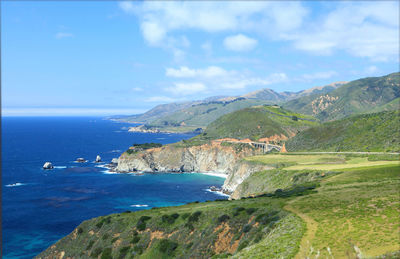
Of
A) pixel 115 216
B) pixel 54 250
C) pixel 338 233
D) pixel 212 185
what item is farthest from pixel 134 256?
pixel 212 185

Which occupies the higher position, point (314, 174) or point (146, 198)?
point (314, 174)

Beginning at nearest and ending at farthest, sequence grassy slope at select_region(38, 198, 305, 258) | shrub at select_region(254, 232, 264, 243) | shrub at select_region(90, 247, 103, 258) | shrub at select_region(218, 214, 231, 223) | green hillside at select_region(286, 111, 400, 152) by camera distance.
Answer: shrub at select_region(254, 232, 264, 243) < grassy slope at select_region(38, 198, 305, 258) < shrub at select_region(218, 214, 231, 223) < shrub at select_region(90, 247, 103, 258) < green hillside at select_region(286, 111, 400, 152)

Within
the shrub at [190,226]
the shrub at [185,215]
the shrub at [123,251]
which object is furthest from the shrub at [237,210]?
the shrub at [123,251]

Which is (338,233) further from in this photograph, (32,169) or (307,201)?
(32,169)

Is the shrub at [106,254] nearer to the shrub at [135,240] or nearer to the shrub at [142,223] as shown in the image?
the shrub at [135,240]

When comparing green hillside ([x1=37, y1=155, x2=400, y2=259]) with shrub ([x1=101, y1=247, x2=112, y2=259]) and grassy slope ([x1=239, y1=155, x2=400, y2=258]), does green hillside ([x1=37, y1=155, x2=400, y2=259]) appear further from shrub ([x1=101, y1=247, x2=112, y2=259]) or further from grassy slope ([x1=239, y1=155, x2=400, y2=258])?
shrub ([x1=101, y1=247, x2=112, y2=259])

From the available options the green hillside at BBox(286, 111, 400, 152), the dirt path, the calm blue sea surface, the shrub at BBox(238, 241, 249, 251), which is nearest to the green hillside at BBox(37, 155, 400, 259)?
the dirt path

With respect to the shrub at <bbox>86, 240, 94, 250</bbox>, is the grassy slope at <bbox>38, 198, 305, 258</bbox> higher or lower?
higher
